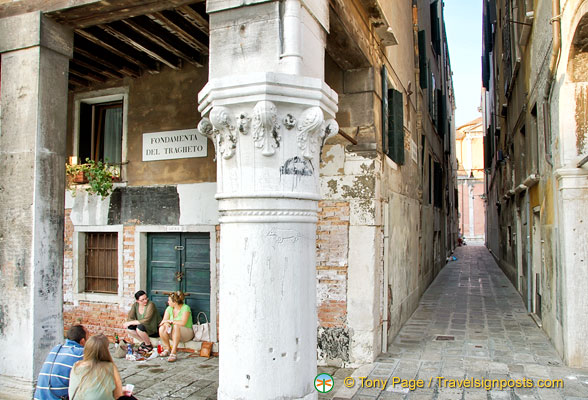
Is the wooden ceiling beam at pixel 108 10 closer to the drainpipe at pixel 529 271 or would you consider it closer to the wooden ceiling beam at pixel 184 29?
the wooden ceiling beam at pixel 184 29

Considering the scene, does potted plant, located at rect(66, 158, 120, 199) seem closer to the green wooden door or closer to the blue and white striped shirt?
the green wooden door

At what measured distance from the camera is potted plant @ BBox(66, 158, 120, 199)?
736cm

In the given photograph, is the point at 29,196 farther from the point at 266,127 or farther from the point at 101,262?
the point at 101,262

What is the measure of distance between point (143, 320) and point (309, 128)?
4.91 meters

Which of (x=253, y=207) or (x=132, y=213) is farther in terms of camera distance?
(x=132, y=213)

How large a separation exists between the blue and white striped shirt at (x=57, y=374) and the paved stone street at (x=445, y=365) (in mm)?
1724

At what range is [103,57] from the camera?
7.00 meters

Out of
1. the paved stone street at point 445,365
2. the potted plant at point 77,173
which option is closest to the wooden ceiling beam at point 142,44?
the potted plant at point 77,173

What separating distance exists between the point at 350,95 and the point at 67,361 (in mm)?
4549

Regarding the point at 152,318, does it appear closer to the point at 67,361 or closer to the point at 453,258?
the point at 67,361

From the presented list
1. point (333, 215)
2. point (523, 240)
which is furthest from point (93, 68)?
point (523, 240)

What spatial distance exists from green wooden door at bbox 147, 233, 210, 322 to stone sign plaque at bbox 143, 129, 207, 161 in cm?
121

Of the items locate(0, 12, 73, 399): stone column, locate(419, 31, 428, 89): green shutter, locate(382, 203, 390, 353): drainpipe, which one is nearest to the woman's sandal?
locate(0, 12, 73, 399): stone column

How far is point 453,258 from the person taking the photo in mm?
21578
